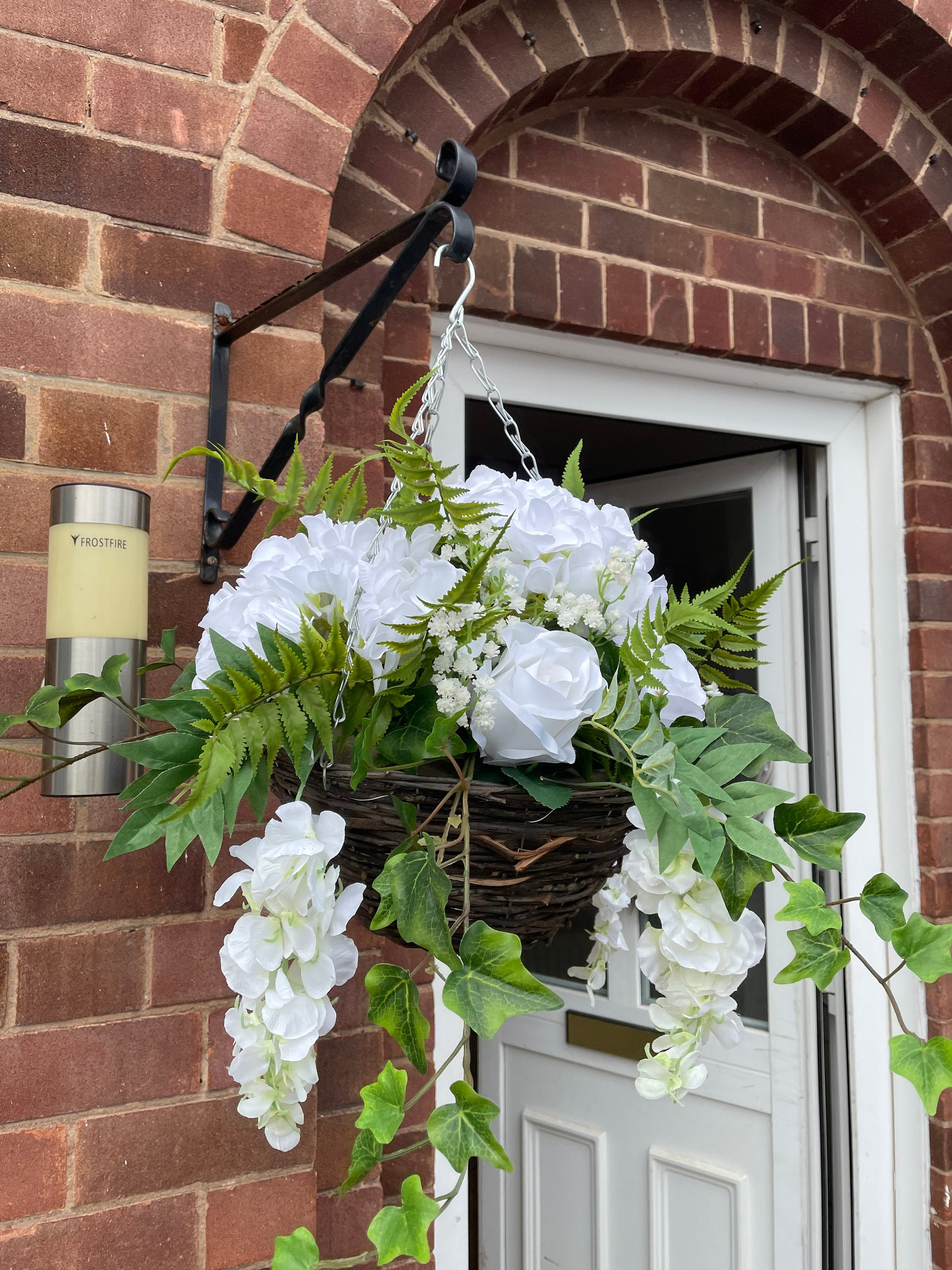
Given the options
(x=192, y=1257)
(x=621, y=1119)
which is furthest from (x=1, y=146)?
(x=621, y=1119)

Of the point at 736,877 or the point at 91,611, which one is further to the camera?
the point at 91,611

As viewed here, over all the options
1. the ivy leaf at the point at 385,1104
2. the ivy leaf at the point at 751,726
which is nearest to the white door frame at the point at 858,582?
the ivy leaf at the point at 751,726

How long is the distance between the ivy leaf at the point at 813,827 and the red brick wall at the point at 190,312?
744mm

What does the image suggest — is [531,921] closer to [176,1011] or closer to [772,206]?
[176,1011]

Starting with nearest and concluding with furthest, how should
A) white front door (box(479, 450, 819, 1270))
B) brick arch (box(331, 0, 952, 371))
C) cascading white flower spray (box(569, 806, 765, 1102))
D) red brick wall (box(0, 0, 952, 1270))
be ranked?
cascading white flower spray (box(569, 806, 765, 1102)) < red brick wall (box(0, 0, 952, 1270)) < brick arch (box(331, 0, 952, 371)) < white front door (box(479, 450, 819, 1270))

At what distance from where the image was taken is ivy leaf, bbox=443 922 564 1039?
628 mm

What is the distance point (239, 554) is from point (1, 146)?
54 cm

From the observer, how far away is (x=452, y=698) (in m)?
0.67

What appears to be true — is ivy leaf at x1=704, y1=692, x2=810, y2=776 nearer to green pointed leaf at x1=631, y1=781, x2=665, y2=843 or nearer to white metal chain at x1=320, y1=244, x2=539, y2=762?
green pointed leaf at x1=631, y1=781, x2=665, y2=843

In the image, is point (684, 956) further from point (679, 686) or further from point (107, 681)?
point (107, 681)

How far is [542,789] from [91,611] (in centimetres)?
58

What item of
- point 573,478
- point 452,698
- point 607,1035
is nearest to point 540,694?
point 452,698

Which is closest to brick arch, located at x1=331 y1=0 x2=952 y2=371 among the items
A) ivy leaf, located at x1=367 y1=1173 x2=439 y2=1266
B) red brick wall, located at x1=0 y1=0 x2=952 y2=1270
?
red brick wall, located at x1=0 y1=0 x2=952 y2=1270

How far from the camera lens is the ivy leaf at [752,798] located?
689 mm
